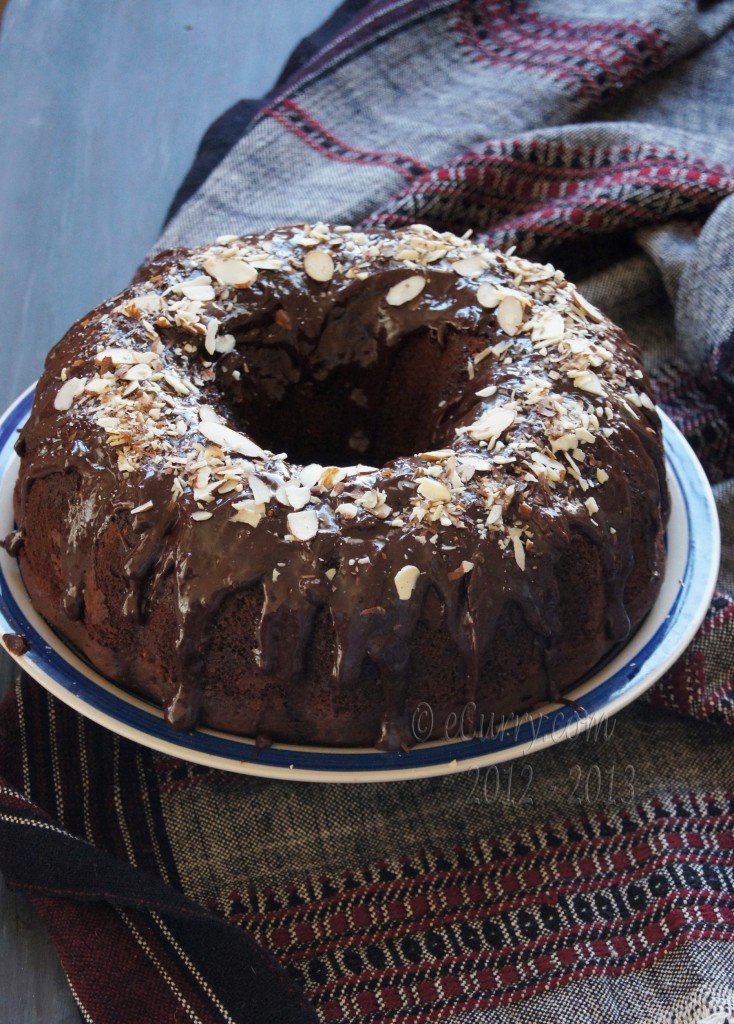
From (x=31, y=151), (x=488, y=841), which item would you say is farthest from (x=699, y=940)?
(x=31, y=151)

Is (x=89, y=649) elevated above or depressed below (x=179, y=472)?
below

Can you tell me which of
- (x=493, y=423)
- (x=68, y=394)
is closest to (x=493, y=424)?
(x=493, y=423)

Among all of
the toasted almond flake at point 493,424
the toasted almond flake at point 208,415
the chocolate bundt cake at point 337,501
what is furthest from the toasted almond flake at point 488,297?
the toasted almond flake at point 208,415

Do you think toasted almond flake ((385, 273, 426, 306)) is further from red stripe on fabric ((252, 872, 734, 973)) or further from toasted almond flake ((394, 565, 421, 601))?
red stripe on fabric ((252, 872, 734, 973))

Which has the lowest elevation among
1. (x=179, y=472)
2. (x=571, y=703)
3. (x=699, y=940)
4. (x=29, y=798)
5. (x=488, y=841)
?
(x=699, y=940)

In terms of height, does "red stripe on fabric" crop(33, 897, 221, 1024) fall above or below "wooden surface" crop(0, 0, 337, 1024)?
below

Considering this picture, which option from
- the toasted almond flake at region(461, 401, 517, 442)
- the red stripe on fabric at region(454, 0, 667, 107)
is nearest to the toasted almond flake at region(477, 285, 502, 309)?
the toasted almond flake at region(461, 401, 517, 442)

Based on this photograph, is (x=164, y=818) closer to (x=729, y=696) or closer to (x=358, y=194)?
(x=729, y=696)

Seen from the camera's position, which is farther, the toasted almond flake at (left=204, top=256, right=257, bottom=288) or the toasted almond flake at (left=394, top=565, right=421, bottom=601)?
the toasted almond flake at (left=204, top=256, right=257, bottom=288)
